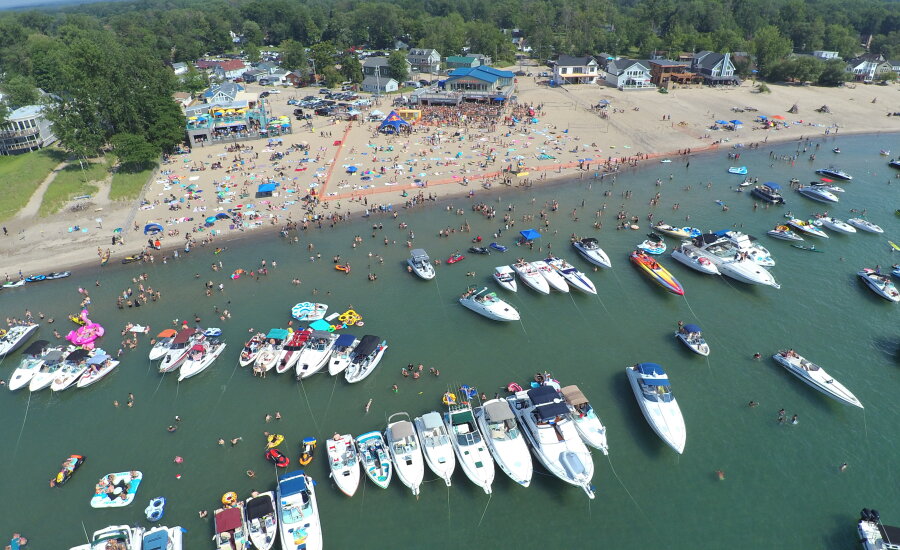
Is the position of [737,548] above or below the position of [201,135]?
below

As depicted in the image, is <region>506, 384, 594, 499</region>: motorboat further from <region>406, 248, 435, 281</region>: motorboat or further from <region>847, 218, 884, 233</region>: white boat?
<region>847, 218, 884, 233</region>: white boat

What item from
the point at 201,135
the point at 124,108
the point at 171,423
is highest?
the point at 124,108

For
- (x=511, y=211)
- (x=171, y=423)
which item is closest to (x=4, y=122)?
(x=171, y=423)

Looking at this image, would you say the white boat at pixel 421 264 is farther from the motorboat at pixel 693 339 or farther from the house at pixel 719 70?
the house at pixel 719 70

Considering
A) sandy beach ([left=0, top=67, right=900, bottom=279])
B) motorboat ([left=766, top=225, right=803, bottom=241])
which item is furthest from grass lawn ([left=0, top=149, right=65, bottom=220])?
motorboat ([left=766, top=225, right=803, bottom=241])

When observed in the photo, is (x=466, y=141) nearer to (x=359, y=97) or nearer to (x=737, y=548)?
(x=359, y=97)

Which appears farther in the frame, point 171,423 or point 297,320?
point 297,320
